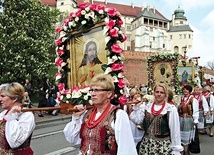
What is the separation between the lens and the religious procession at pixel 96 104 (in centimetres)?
320

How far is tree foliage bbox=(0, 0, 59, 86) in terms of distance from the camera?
22672mm

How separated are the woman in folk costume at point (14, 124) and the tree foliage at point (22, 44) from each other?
19.9 meters

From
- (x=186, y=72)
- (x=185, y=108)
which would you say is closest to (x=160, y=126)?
(x=185, y=108)

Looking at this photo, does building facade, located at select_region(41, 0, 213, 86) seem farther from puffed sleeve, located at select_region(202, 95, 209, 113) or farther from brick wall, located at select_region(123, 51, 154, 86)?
puffed sleeve, located at select_region(202, 95, 209, 113)

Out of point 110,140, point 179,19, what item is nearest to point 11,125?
point 110,140

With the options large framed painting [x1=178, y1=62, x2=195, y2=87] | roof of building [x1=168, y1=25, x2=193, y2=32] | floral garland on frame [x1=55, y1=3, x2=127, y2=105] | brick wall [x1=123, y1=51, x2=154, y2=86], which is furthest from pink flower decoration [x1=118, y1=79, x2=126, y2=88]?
roof of building [x1=168, y1=25, x2=193, y2=32]

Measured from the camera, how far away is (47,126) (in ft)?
44.3

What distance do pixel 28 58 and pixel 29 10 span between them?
4.10 metres

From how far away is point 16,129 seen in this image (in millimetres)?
3277

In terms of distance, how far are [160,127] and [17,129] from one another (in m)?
2.28

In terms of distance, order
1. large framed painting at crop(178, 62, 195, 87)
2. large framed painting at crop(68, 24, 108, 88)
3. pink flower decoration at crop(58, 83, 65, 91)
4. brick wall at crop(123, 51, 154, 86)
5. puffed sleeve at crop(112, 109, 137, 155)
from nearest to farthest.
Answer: puffed sleeve at crop(112, 109, 137, 155), large framed painting at crop(68, 24, 108, 88), pink flower decoration at crop(58, 83, 65, 91), large framed painting at crop(178, 62, 195, 87), brick wall at crop(123, 51, 154, 86)

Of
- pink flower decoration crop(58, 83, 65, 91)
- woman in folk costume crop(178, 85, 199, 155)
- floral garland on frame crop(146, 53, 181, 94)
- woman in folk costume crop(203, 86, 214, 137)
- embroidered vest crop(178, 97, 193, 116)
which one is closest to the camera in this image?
pink flower decoration crop(58, 83, 65, 91)

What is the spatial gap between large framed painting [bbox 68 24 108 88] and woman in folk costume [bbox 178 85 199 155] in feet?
13.1

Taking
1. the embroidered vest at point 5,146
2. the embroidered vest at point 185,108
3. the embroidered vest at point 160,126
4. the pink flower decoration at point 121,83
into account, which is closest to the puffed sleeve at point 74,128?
the embroidered vest at point 5,146
